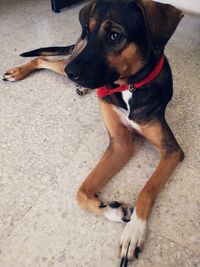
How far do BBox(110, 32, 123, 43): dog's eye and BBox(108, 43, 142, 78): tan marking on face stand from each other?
48mm

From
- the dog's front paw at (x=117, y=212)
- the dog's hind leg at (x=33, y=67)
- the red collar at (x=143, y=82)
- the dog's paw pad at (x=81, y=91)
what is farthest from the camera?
the dog's hind leg at (x=33, y=67)

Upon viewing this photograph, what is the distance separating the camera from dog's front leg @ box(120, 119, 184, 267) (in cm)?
137

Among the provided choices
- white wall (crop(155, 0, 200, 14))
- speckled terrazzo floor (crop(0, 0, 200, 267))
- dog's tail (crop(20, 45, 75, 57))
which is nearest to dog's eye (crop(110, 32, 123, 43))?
speckled terrazzo floor (crop(0, 0, 200, 267))

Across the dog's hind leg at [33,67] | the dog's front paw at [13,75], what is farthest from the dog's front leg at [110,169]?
the dog's front paw at [13,75]

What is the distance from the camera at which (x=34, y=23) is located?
120 inches

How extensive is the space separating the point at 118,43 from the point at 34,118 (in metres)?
0.88

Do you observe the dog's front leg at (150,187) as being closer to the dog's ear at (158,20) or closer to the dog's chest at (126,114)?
the dog's chest at (126,114)

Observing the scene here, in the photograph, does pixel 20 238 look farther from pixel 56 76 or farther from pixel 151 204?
pixel 56 76

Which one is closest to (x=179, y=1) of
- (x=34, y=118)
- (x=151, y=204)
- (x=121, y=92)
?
(x=121, y=92)

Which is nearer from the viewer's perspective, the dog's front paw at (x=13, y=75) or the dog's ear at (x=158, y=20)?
the dog's ear at (x=158, y=20)

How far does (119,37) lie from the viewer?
1360 mm

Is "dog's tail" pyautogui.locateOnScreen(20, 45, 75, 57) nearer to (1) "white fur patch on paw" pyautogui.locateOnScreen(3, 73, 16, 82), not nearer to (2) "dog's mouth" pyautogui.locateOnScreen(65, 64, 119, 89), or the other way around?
(1) "white fur patch on paw" pyautogui.locateOnScreen(3, 73, 16, 82)

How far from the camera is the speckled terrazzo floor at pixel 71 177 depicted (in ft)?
4.57

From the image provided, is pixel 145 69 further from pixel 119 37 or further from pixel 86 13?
pixel 86 13
